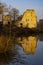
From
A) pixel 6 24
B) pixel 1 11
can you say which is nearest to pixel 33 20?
pixel 6 24

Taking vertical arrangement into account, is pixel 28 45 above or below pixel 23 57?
below

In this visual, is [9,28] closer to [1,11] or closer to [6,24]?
[6,24]

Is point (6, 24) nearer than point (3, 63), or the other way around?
point (3, 63)

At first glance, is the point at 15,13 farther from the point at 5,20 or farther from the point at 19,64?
the point at 19,64

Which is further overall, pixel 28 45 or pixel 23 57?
pixel 28 45

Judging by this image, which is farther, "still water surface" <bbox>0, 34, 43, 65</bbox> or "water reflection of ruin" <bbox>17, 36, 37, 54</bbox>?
"water reflection of ruin" <bbox>17, 36, 37, 54</bbox>

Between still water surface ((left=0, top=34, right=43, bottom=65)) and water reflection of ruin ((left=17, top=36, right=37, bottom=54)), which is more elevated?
still water surface ((left=0, top=34, right=43, bottom=65))

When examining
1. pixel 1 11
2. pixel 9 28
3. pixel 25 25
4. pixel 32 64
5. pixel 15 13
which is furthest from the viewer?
pixel 25 25

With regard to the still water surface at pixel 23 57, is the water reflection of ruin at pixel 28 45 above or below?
below

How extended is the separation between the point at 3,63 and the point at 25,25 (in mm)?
47418

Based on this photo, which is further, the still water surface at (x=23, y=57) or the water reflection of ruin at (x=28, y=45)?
the water reflection of ruin at (x=28, y=45)

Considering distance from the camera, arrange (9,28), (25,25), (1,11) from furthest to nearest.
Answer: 1. (25,25)
2. (9,28)
3. (1,11)

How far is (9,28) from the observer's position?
39219 millimetres

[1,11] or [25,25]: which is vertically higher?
[1,11]
